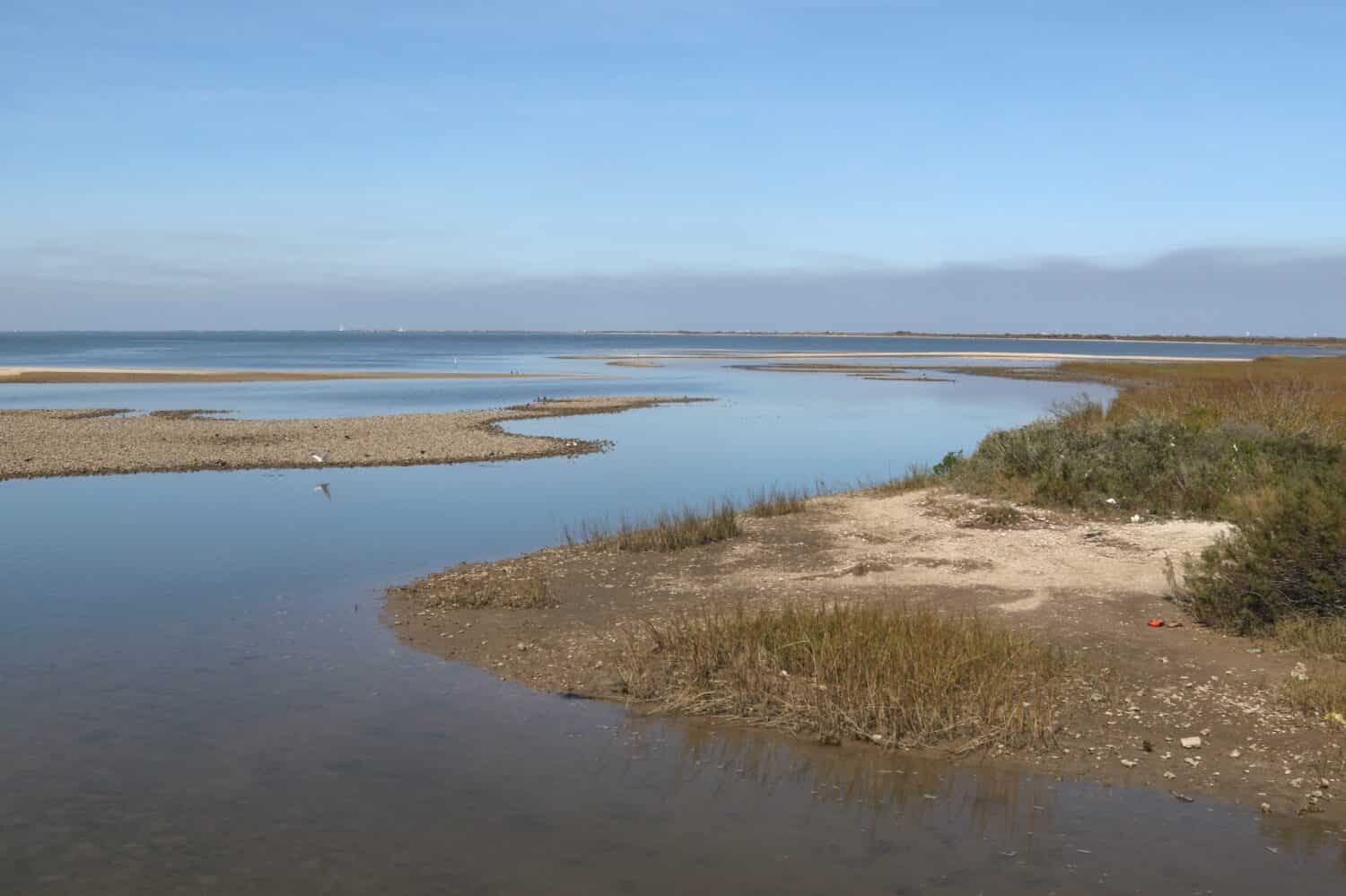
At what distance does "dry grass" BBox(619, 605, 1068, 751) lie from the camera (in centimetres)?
973

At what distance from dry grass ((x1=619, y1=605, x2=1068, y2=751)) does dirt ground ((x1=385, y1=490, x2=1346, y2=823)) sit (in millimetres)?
353

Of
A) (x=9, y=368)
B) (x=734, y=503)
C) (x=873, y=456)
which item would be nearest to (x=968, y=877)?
(x=734, y=503)

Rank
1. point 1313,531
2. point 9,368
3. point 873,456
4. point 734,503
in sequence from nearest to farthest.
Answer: point 1313,531, point 734,503, point 873,456, point 9,368

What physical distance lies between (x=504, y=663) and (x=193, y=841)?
4.38m

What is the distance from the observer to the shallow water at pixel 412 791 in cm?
757

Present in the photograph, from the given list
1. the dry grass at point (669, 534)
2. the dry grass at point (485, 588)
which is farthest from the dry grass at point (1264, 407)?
the dry grass at point (485, 588)

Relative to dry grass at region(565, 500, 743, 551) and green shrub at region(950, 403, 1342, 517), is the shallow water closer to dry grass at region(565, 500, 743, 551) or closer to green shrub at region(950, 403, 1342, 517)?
dry grass at region(565, 500, 743, 551)

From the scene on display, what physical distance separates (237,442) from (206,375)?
47580mm

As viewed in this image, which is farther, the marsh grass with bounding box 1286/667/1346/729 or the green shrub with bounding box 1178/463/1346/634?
the green shrub with bounding box 1178/463/1346/634

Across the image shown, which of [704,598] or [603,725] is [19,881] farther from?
[704,598]

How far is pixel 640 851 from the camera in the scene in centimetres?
791

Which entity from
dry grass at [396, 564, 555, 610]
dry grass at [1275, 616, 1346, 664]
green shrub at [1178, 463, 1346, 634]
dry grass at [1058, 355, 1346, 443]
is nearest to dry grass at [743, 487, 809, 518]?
dry grass at [396, 564, 555, 610]

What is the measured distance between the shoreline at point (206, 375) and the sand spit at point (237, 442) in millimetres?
29396

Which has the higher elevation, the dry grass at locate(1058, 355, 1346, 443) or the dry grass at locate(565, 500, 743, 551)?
the dry grass at locate(1058, 355, 1346, 443)
